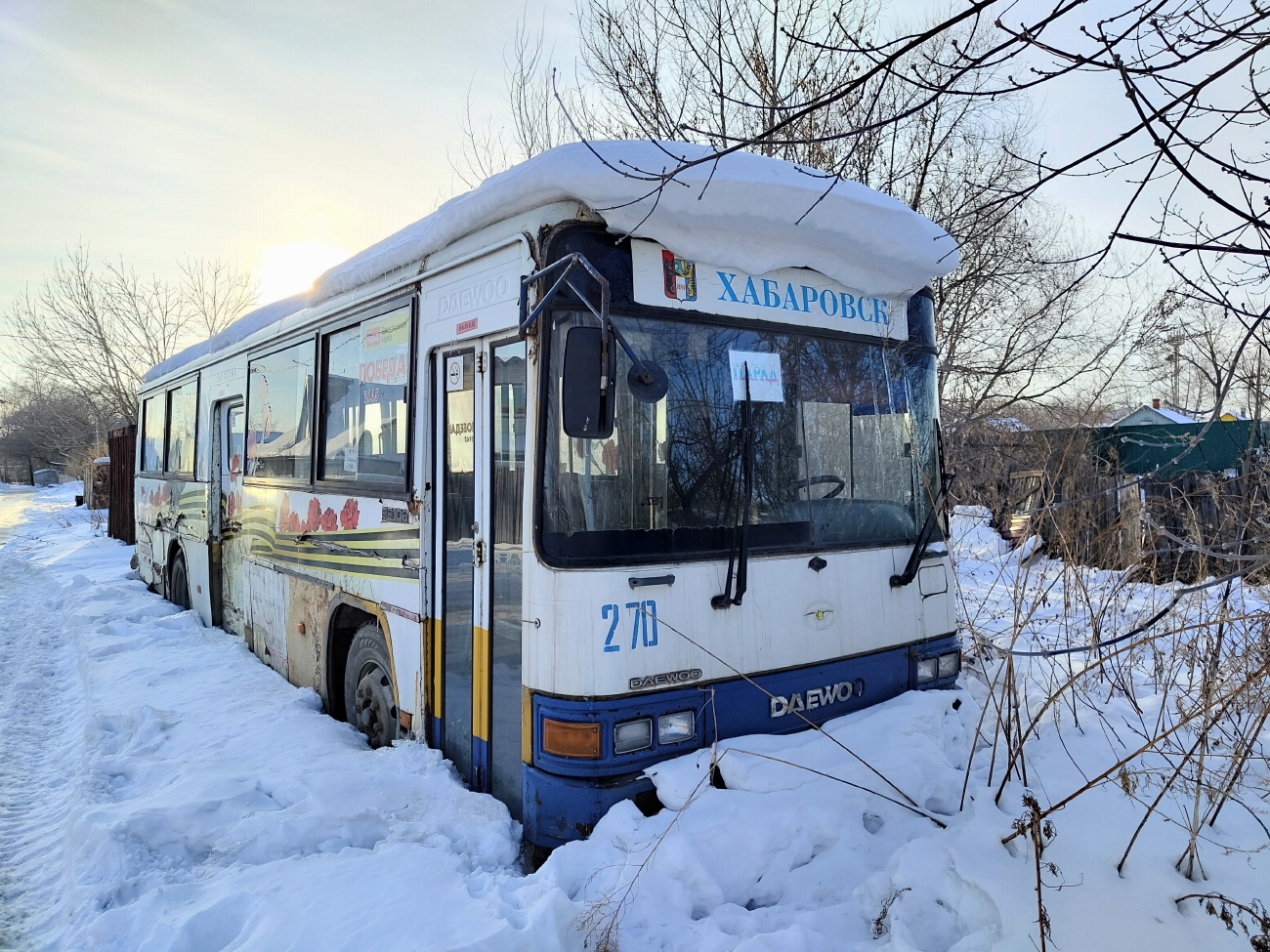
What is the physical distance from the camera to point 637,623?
3338 millimetres

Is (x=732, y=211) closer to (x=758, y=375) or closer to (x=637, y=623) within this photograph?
(x=758, y=375)

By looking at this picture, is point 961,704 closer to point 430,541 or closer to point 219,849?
point 430,541

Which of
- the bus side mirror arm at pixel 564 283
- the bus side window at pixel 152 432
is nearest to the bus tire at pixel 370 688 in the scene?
the bus side mirror arm at pixel 564 283

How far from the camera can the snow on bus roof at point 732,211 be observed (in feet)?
10.9

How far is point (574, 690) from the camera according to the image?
3.28m

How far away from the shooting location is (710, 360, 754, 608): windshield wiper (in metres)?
3.51

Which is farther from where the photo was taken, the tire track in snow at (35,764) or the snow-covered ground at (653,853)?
the tire track in snow at (35,764)

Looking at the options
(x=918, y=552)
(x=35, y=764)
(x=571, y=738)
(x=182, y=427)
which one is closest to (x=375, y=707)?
(x=571, y=738)

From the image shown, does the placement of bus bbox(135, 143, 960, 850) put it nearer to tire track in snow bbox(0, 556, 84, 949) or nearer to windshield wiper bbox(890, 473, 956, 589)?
windshield wiper bbox(890, 473, 956, 589)

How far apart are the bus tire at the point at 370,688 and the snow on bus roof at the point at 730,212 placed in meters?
2.26

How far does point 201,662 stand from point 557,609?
5069 mm

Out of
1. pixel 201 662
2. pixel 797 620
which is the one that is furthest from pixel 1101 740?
pixel 201 662

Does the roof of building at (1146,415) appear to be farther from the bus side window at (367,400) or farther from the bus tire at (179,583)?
the bus tire at (179,583)

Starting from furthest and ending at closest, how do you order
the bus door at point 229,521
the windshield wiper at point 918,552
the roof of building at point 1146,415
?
the roof of building at point 1146,415 → the bus door at point 229,521 → the windshield wiper at point 918,552
